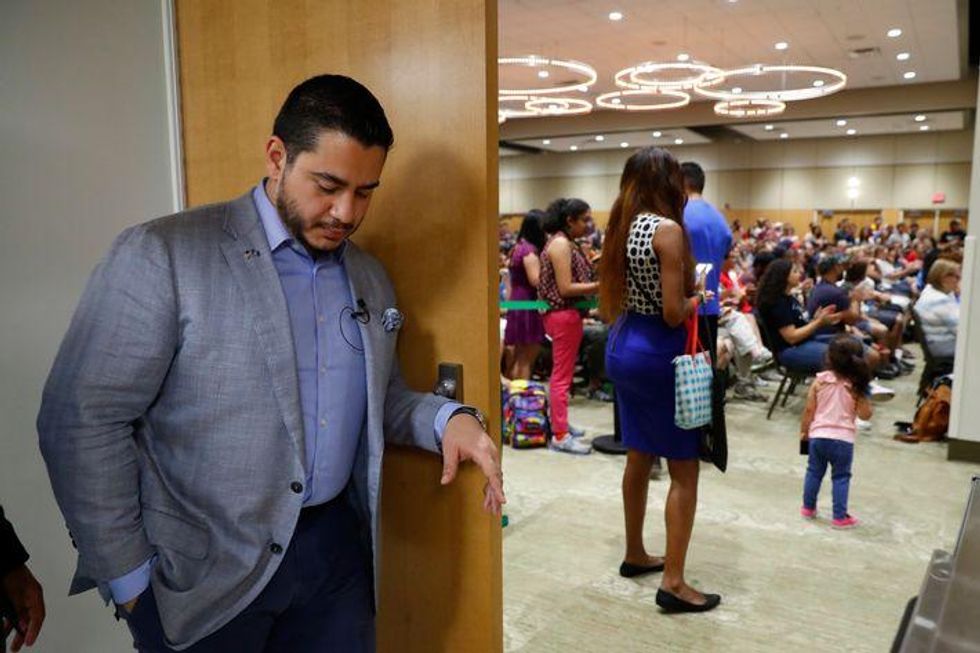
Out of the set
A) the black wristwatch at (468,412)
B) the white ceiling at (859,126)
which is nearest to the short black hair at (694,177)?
the black wristwatch at (468,412)

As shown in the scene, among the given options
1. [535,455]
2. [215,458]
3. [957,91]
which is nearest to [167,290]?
[215,458]

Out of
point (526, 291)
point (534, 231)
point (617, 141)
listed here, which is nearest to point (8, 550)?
point (526, 291)

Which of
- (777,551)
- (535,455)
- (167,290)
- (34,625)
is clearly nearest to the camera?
(167,290)

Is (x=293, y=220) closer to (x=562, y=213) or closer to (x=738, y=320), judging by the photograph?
(x=562, y=213)

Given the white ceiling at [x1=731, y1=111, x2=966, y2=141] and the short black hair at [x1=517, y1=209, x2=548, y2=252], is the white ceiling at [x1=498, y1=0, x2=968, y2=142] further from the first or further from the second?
the short black hair at [x1=517, y1=209, x2=548, y2=252]

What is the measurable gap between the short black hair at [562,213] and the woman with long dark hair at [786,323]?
1697 millimetres

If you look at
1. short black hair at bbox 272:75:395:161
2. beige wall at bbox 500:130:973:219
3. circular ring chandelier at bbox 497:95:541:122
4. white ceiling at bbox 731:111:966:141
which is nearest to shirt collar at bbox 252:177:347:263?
short black hair at bbox 272:75:395:161

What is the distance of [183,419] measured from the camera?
1.27 meters

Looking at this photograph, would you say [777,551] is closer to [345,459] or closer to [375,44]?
[345,459]

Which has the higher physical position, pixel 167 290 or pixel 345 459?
pixel 167 290

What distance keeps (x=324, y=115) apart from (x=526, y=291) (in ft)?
13.9

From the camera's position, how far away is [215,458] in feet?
4.19

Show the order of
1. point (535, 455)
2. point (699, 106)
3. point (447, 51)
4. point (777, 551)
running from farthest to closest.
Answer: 1. point (699, 106)
2. point (535, 455)
3. point (777, 551)
4. point (447, 51)

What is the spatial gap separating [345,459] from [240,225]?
1.58 ft
